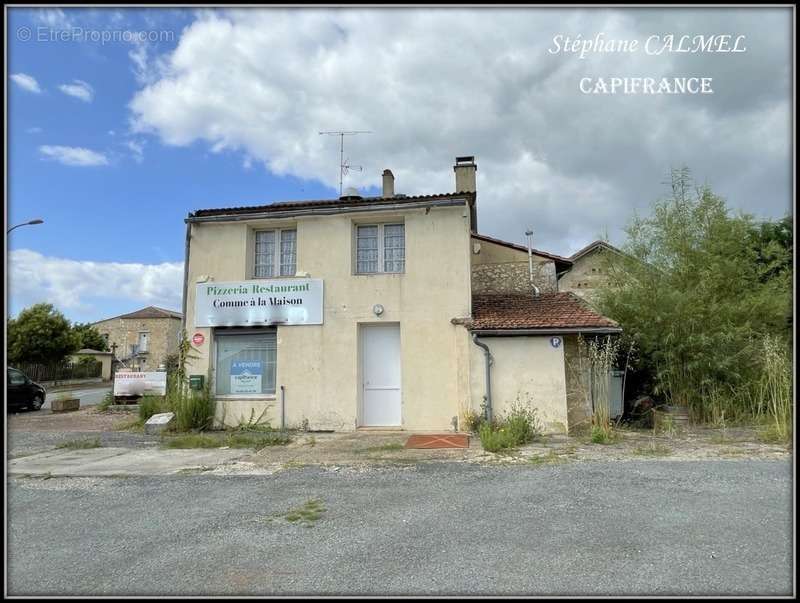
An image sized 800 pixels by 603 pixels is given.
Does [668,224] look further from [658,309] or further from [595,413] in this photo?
[595,413]

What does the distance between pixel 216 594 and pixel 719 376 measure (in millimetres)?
10411

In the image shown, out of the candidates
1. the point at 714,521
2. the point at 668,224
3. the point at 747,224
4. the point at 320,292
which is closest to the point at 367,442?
the point at 320,292

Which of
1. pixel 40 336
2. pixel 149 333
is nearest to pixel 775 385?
pixel 40 336

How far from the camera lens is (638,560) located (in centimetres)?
353

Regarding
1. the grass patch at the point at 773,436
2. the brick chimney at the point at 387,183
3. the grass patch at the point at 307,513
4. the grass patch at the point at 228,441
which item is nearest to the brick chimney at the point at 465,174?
the brick chimney at the point at 387,183

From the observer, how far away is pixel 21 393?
54.3 ft

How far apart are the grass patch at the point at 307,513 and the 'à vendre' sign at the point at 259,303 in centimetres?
581

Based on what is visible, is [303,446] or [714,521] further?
[303,446]

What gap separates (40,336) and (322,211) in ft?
96.3

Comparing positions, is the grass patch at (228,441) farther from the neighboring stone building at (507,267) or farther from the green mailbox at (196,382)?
the neighboring stone building at (507,267)

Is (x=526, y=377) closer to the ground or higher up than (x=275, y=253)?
closer to the ground

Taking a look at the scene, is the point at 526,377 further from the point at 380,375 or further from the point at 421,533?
the point at 421,533

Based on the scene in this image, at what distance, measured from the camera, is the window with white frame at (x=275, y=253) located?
1121 cm

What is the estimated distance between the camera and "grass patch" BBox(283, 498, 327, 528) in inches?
181
